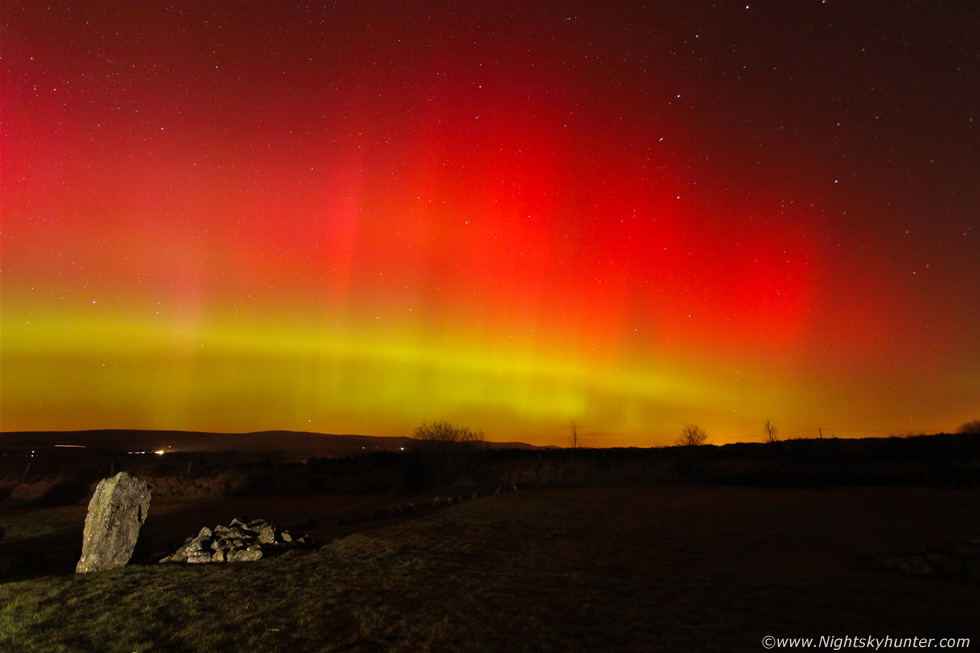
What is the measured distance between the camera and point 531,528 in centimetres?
1988

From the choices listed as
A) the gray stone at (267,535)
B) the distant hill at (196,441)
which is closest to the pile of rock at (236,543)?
the gray stone at (267,535)

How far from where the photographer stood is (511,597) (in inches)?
409

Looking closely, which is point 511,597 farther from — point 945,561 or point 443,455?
point 443,455

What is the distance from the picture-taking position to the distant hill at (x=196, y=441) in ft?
408

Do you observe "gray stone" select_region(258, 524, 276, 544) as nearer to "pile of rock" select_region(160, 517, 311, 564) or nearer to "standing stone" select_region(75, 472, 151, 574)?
A: "pile of rock" select_region(160, 517, 311, 564)

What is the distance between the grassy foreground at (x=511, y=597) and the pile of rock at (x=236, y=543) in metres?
0.70

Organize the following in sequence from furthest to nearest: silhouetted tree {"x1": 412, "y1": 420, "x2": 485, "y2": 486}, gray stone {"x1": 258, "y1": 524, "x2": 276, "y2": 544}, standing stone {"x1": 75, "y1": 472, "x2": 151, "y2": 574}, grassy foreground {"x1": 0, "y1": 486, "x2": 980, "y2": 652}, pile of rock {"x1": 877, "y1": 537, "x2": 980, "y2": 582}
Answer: silhouetted tree {"x1": 412, "y1": 420, "x2": 485, "y2": 486} < gray stone {"x1": 258, "y1": 524, "x2": 276, "y2": 544} < standing stone {"x1": 75, "y1": 472, "x2": 151, "y2": 574} < pile of rock {"x1": 877, "y1": 537, "x2": 980, "y2": 582} < grassy foreground {"x1": 0, "y1": 486, "x2": 980, "y2": 652}

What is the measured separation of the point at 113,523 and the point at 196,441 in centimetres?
16738

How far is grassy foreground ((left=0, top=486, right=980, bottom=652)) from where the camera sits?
8.12m

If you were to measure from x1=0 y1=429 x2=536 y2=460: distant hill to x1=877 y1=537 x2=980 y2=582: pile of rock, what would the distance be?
96461 mm

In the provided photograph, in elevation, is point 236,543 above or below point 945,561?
below

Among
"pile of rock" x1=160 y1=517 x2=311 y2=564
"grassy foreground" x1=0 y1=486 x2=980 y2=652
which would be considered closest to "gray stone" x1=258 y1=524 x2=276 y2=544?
"pile of rock" x1=160 y1=517 x2=311 y2=564

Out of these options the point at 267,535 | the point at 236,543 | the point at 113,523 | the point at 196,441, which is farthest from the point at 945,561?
the point at 196,441

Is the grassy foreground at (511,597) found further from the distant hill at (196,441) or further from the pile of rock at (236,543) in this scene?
the distant hill at (196,441)
